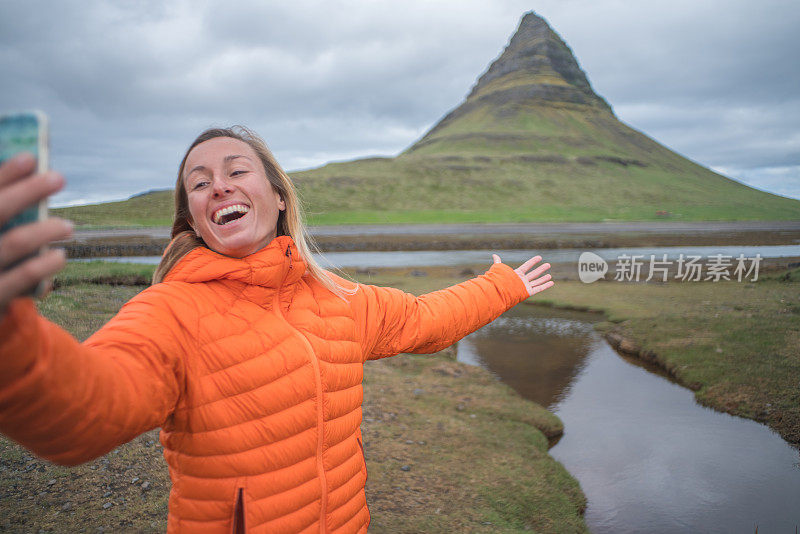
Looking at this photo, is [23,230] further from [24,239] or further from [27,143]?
[27,143]

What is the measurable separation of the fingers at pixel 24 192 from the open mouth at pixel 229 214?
1383mm

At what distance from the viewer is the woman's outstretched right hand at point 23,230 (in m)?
0.91

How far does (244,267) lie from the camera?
215cm

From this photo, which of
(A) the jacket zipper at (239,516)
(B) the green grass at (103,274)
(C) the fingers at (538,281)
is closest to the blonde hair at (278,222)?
(A) the jacket zipper at (239,516)

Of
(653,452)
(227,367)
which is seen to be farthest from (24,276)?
(653,452)

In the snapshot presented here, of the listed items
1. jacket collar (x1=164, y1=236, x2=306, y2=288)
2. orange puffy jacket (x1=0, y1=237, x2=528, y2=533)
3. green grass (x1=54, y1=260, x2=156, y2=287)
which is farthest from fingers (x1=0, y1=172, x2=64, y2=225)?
green grass (x1=54, y1=260, x2=156, y2=287)

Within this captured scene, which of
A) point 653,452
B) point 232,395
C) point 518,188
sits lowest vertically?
point 653,452

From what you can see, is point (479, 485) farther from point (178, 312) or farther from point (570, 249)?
point (570, 249)

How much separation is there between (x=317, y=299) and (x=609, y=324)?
1451 centimetres

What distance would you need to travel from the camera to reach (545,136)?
152 meters

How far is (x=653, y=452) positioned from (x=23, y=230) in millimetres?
8951

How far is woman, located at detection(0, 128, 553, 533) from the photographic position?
4.26ft

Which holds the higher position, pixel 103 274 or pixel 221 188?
pixel 221 188

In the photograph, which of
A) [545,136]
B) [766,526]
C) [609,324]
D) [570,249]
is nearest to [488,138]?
[545,136]
